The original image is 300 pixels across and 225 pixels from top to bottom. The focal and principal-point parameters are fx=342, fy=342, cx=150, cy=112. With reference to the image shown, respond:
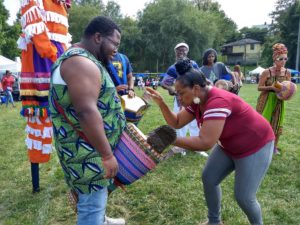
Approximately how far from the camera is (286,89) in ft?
18.1

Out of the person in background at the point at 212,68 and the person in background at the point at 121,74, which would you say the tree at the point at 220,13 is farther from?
the person in background at the point at 121,74

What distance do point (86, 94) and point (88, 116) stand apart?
0.13m

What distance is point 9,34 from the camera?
3559cm

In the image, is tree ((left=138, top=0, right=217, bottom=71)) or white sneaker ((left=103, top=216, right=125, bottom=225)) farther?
tree ((left=138, top=0, right=217, bottom=71))

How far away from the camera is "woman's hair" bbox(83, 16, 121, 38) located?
219 centimetres

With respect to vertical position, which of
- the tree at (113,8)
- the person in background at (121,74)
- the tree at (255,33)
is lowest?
the person in background at (121,74)

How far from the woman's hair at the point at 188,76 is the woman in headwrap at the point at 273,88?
342cm

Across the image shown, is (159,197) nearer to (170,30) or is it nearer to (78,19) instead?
(170,30)

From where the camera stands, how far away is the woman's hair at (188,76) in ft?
8.72

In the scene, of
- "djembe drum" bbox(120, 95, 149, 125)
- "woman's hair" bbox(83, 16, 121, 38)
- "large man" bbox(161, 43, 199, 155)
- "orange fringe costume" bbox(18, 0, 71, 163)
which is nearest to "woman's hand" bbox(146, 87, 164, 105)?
"djembe drum" bbox(120, 95, 149, 125)

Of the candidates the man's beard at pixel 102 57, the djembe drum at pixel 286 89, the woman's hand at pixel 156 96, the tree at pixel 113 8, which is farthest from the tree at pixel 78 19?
the man's beard at pixel 102 57

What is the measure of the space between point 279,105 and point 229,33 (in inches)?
3259

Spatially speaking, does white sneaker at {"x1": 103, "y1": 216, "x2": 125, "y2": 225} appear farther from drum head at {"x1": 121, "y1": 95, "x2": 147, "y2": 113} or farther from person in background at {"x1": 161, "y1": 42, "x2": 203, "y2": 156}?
person in background at {"x1": 161, "y1": 42, "x2": 203, "y2": 156}

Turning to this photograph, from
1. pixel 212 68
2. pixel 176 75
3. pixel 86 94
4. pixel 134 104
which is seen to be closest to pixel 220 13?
pixel 212 68
